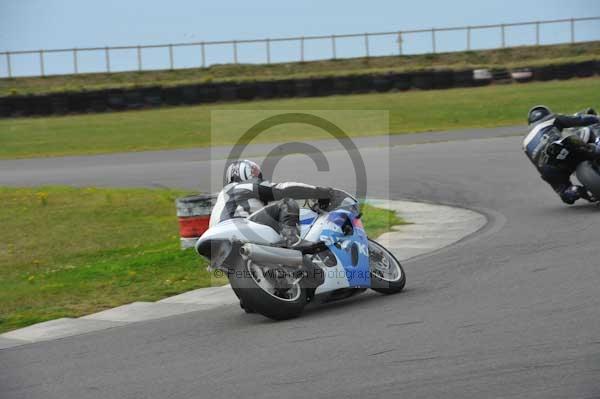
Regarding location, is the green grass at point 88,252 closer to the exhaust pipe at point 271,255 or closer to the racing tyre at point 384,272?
the racing tyre at point 384,272

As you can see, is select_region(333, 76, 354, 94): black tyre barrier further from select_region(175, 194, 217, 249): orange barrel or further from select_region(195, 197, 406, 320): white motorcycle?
select_region(195, 197, 406, 320): white motorcycle

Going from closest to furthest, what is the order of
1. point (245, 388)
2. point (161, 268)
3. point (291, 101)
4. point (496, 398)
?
point (496, 398)
point (245, 388)
point (161, 268)
point (291, 101)

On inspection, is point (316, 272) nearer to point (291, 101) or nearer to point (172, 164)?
point (172, 164)

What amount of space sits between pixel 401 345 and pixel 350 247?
75.3 inches

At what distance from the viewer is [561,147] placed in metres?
13.0

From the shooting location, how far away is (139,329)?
8109 mm

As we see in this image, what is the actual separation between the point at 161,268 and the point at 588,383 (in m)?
6.80

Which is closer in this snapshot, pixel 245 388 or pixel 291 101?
pixel 245 388

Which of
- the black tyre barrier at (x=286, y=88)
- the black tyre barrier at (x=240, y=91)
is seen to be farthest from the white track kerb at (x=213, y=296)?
the black tyre barrier at (x=240, y=91)

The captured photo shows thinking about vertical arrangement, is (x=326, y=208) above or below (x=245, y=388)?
above

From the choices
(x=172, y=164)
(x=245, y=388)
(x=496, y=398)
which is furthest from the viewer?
(x=172, y=164)

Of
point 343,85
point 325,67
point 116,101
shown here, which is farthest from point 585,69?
point 116,101

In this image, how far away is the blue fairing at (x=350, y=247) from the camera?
8.25 m

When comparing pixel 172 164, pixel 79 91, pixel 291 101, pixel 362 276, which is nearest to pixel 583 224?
pixel 362 276
